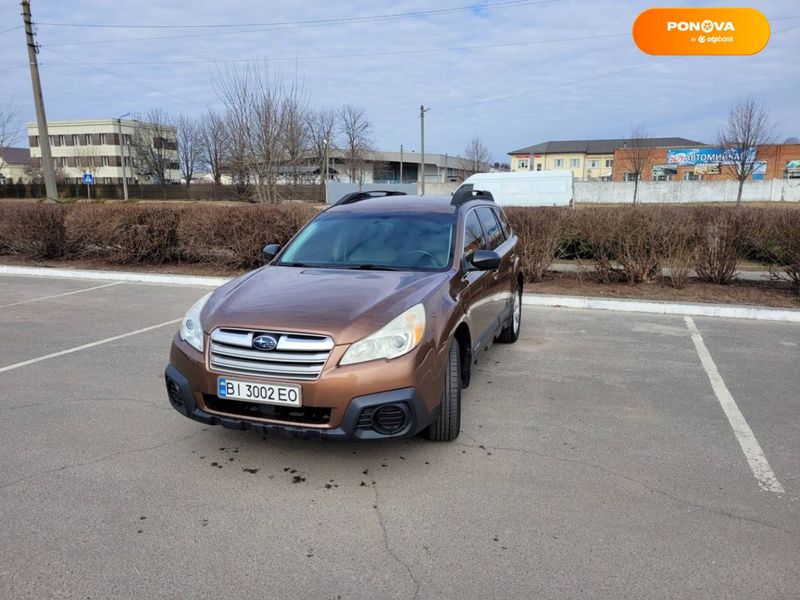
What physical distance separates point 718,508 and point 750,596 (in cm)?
75

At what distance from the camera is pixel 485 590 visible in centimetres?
246

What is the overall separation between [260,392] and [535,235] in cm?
787

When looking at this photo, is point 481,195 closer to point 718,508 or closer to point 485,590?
point 718,508

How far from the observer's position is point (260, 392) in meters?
3.21

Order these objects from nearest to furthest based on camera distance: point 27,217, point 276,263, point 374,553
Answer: point 374,553 → point 276,263 → point 27,217

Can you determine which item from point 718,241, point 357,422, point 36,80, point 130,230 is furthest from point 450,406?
point 36,80

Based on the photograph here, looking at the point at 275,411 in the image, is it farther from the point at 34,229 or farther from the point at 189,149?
the point at 189,149

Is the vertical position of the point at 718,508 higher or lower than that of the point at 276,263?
lower

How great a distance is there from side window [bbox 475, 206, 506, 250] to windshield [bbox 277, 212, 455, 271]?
2.62 ft

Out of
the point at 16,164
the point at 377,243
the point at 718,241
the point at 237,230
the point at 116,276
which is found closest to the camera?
the point at 377,243

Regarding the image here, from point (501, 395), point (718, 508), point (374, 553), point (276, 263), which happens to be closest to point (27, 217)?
point (276, 263)

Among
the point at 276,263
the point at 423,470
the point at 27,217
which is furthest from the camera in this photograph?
the point at 27,217

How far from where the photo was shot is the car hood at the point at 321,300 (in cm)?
327

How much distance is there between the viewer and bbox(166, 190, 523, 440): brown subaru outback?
3170 millimetres
